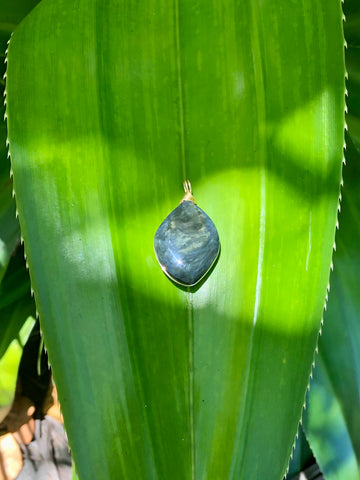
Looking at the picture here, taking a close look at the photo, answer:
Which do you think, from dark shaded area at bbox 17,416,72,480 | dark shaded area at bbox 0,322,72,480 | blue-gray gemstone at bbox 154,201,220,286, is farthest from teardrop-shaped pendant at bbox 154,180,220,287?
dark shaded area at bbox 17,416,72,480

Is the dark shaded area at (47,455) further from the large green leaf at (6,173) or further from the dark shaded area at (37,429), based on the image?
the large green leaf at (6,173)

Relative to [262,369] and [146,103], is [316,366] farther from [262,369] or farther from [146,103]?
[146,103]

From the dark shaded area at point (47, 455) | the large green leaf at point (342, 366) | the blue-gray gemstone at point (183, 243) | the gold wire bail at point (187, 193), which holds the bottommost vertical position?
the dark shaded area at point (47, 455)

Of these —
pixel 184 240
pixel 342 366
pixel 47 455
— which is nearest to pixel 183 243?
pixel 184 240

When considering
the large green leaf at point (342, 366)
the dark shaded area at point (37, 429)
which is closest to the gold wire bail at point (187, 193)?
the large green leaf at point (342, 366)

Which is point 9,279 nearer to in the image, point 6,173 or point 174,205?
point 6,173

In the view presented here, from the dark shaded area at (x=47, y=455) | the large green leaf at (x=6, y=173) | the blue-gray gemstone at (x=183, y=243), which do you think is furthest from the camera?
the dark shaded area at (x=47, y=455)

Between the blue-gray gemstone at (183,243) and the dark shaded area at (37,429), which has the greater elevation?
the blue-gray gemstone at (183,243)
